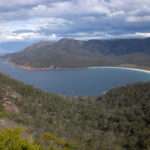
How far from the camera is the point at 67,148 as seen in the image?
59.9 feet

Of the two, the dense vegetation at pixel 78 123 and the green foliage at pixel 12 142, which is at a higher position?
the green foliage at pixel 12 142

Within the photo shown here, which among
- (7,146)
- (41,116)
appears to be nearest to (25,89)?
(41,116)

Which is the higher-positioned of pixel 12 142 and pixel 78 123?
pixel 12 142

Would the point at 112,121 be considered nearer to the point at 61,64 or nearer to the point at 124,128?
the point at 124,128

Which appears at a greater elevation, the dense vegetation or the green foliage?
the green foliage

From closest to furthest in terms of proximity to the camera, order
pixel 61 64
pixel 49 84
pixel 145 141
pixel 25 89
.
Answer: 1. pixel 145 141
2. pixel 25 89
3. pixel 49 84
4. pixel 61 64

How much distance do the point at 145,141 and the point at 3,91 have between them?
60.3 feet

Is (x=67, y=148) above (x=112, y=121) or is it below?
above

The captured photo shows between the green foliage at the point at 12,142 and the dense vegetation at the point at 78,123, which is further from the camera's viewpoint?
the dense vegetation at the point at 78,123

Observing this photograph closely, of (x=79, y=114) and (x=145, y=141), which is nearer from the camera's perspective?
(x=145, y=141)

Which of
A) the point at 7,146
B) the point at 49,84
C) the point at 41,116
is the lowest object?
the point at 49,84

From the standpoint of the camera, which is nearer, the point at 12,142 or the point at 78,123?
the point at 12,142

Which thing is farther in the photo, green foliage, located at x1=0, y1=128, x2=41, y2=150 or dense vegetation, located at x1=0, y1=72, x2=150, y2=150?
dense vegetation, located at x1=0, y1=72, x2=150, y2=150

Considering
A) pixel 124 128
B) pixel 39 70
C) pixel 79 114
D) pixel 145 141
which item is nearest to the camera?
pixel 145 141
